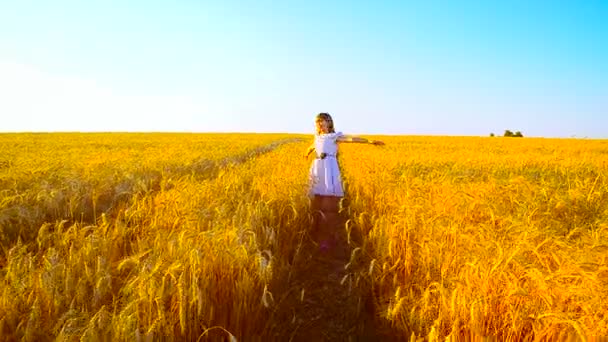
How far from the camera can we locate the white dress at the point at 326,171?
18.5 ft

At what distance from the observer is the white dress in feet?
18.5

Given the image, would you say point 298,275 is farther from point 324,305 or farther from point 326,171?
point 326,171

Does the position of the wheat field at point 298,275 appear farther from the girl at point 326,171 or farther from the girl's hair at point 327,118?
the girl's hair at point 327,118

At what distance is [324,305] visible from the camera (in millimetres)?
3273

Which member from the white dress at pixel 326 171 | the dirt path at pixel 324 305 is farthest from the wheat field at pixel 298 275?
the white dress at pixel 326 171

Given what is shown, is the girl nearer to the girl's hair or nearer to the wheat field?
the girl's hair

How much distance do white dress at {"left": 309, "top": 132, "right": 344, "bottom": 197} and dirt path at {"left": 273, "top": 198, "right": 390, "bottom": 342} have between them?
1266 millimetres

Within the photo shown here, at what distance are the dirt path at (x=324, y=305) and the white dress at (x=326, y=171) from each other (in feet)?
4.15

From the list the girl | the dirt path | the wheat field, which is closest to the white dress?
the girl

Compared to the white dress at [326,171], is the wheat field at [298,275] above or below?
below

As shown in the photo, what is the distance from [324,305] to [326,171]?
8.33ft

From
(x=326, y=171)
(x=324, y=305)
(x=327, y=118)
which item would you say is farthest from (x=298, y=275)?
(x=327, y=118)

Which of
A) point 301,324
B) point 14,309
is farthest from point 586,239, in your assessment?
point 14,309

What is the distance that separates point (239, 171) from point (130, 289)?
17.2 ft
